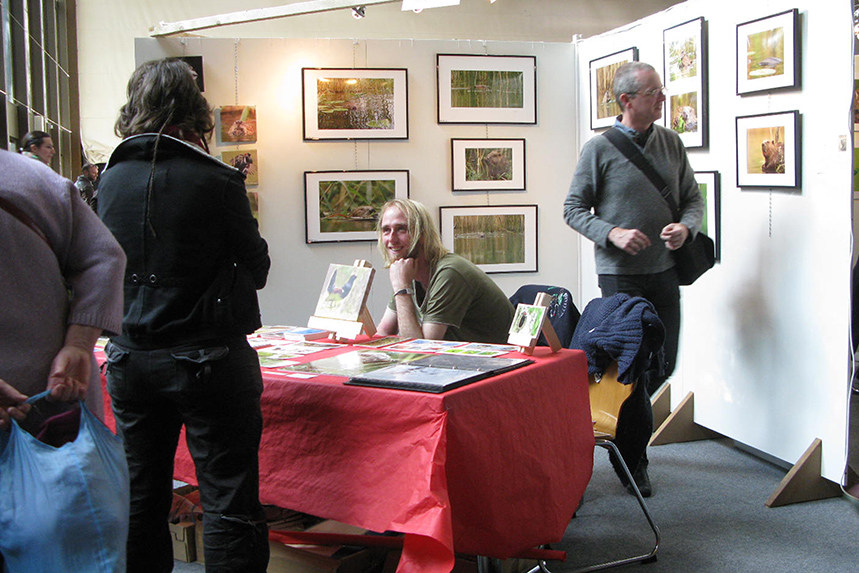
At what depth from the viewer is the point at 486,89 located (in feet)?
17.6

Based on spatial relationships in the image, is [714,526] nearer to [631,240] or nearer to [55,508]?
[631,240]

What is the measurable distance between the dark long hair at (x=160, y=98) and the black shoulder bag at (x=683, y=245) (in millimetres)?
2056

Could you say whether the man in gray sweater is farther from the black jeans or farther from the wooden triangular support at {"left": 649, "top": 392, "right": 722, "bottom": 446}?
the black jeans

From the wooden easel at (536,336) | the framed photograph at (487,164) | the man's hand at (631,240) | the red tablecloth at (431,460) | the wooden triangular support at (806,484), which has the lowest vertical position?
the wooden triangular support at (806,484)

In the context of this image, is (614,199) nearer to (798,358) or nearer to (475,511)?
(798,358)

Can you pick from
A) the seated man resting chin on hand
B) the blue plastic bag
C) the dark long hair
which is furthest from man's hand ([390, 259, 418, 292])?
the blue plastic bag

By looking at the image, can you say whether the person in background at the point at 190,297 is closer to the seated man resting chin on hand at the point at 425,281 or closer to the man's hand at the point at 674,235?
the seated man resting chin on hand at the point at 425,281

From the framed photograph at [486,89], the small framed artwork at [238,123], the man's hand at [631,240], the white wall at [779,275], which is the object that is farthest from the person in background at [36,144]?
the white wall at [779,275]

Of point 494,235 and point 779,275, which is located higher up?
point 494,235

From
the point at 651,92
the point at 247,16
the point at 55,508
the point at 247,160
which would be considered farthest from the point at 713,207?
the point at 55,508

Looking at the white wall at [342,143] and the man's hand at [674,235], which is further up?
the white wall at [342,143]

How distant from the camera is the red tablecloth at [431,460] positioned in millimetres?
1916

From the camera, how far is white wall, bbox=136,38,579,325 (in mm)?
5172

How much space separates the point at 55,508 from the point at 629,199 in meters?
2.61
